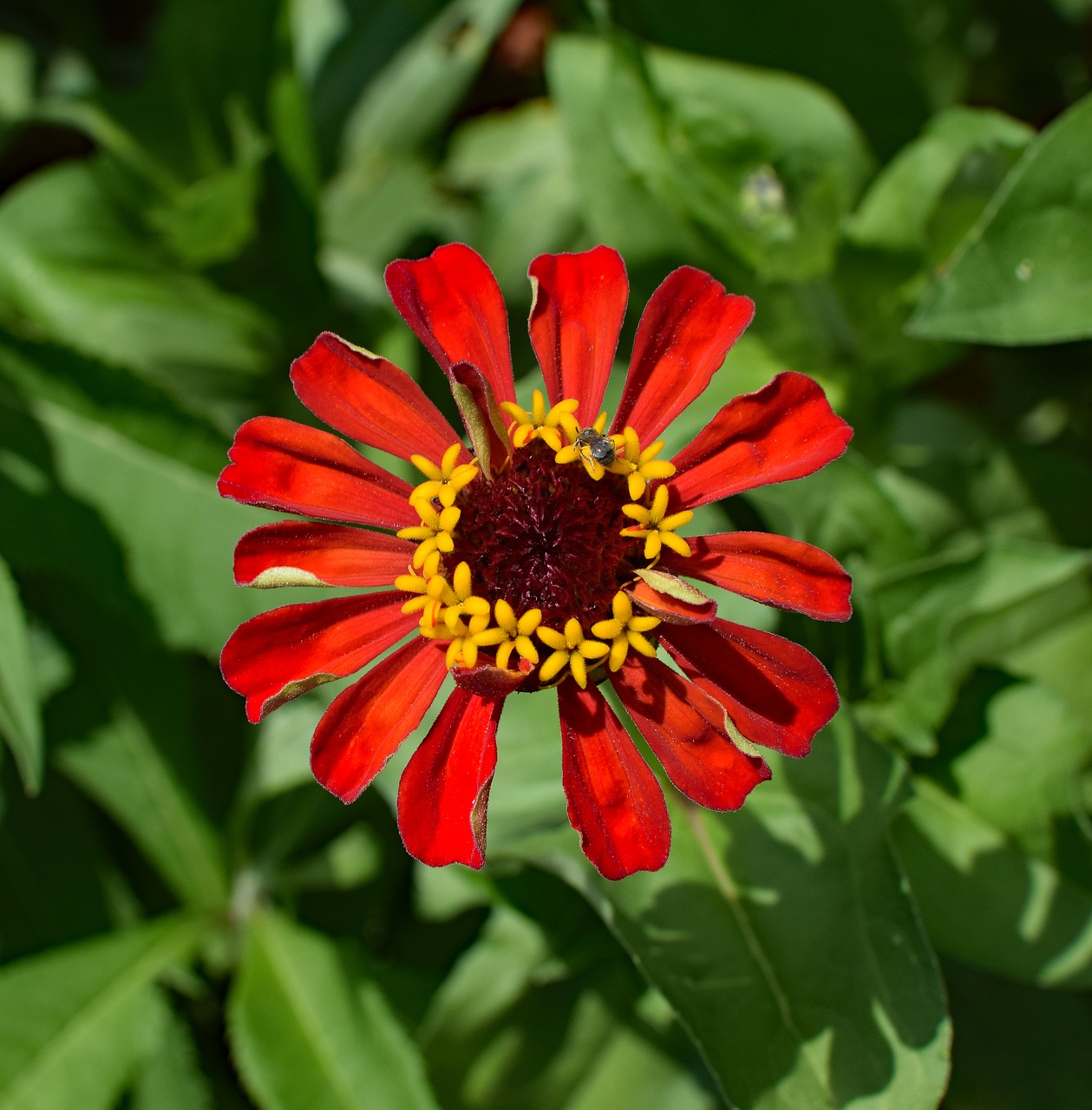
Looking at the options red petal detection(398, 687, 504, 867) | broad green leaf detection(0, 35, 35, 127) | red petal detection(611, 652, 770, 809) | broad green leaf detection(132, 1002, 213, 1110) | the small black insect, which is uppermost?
broad green leaf detection(0, 35, 35, 127)

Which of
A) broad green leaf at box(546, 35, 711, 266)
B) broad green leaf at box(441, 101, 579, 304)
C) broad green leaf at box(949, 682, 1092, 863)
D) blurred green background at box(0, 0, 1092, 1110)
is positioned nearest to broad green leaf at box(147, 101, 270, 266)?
blurred green background at box(0, 0, 1092, 1110)

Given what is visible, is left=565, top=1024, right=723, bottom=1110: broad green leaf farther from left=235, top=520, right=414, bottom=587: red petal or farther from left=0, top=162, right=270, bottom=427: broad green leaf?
left=0, top=162, right=270, bottom=427: broad green leaf

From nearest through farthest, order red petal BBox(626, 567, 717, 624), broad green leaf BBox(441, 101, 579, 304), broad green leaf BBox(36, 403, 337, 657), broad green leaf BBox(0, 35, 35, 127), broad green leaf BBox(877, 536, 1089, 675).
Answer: red petal BBox(626, 567, 717, 624)
broad green leaf BBox(877, 536, 1089, 675)
broad green leaf BBox(36, 403, 337, 657)
broad green leaf BBox(441, 101, 579, 304)
broad green leaf BBox(0, 35, 35, 127)

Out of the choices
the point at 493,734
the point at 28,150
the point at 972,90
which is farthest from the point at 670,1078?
the point at 28,150

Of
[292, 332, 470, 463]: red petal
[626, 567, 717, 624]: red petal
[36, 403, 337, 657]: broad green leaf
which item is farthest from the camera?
[36, 403, 337, 657]: broad green leaf

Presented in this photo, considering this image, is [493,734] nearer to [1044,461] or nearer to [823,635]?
[823,635]

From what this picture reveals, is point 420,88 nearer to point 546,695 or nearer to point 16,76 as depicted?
point 16,76
